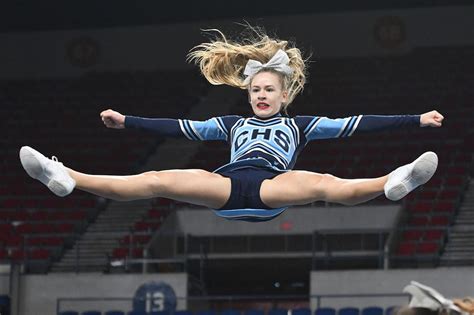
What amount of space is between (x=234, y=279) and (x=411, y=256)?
159 inches

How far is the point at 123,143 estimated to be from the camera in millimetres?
20203

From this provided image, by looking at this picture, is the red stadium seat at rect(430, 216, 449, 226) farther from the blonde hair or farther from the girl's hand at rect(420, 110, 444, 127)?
the girl's hand at rect(420, 110, 444, 127)

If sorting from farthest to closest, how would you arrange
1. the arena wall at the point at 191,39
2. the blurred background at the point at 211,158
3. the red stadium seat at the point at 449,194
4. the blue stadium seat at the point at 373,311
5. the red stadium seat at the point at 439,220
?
the arena wall at the point at 191,39
the red stadium seat at the point at 449,194
the red stadium seat at the point at 439,220
the blurred background at the point at 211,158
the blue stadium seat at the point at 373,311

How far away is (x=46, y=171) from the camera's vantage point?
6.50 meters

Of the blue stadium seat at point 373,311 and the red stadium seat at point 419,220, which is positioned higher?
the red stadium seat at point 419,220

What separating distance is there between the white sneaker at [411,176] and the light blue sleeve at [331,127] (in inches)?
30.0

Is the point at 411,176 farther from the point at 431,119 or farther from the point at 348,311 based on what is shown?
the point at 348,311

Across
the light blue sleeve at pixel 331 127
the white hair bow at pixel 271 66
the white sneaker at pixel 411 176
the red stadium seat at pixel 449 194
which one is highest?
the red stadium seat at pixel 449 194

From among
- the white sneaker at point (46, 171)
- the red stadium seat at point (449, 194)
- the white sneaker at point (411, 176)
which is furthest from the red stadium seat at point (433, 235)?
the white sneaker at point (46, 171)

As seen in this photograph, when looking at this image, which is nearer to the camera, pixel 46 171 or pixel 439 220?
pixel 46 171

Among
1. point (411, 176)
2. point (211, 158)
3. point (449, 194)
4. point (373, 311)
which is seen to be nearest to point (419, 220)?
point (449, 194)

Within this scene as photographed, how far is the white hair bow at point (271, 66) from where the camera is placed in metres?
7.48

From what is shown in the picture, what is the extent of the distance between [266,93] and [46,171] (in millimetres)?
1627

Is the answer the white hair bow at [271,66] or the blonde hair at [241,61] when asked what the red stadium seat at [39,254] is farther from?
the white hair bow at [271,66]
